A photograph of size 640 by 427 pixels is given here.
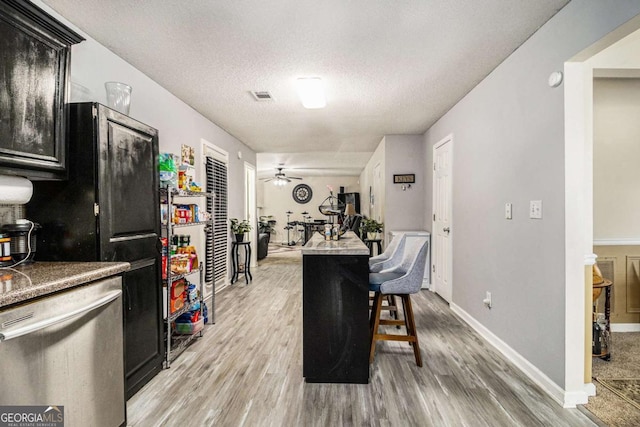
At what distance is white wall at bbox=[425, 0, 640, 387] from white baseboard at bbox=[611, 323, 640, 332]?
1.22m

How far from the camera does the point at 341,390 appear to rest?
2176 mm

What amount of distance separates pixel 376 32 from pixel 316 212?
9.90 metres

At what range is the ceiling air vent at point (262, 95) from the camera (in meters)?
3.41

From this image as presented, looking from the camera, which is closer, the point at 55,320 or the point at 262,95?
the point at 55,320

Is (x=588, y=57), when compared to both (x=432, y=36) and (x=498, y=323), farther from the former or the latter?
(x=498, y=323)

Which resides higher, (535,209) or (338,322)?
(535,209)

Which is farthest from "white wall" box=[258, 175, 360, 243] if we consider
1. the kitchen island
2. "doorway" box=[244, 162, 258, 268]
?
the kitchen island

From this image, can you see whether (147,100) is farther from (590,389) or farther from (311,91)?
(590,389)

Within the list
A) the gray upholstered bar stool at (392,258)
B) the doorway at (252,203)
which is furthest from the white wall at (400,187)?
the doorway at (252,203)

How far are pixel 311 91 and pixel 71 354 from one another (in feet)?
8.86

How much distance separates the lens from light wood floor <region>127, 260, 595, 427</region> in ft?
6.13

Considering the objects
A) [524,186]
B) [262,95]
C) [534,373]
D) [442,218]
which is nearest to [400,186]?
[442,218]

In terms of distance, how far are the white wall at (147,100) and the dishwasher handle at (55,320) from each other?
141 cm

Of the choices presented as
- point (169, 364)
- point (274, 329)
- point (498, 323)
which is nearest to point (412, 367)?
point (498, 323)
